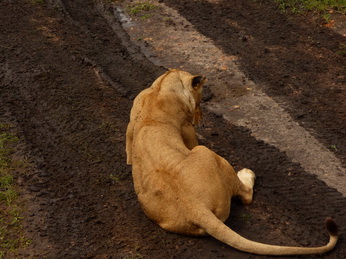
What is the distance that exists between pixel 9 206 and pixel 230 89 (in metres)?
4.07

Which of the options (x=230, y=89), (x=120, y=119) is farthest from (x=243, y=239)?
(x=230, y=89)

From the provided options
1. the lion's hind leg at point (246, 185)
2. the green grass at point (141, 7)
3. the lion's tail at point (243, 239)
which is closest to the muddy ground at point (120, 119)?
the lion's hind leg at point (246, 185)

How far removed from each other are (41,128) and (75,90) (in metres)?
1.17

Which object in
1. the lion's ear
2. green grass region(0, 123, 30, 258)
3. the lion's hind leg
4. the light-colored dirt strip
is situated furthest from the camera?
the light-colored dirt strip

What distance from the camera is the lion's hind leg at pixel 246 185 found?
20.8 feet

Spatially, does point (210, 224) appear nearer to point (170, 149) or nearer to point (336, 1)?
point (170, 149)

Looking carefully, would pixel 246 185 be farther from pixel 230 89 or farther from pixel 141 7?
pixel 141 7

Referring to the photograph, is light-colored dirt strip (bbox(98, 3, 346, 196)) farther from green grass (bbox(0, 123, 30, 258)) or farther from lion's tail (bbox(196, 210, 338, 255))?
green grass (bbox(0, 123, 30, 258))

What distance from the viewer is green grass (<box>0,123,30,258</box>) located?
5.94m

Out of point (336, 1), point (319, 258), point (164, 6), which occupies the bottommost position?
point (164, 6)

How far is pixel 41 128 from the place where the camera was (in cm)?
832

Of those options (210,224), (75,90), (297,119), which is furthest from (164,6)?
(210,224)

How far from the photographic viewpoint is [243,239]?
527 cm

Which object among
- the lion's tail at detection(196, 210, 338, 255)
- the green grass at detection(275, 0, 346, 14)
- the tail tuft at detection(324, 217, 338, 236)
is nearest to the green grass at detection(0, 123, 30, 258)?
the lion's tail at detection(196, 210, 338, 255)
